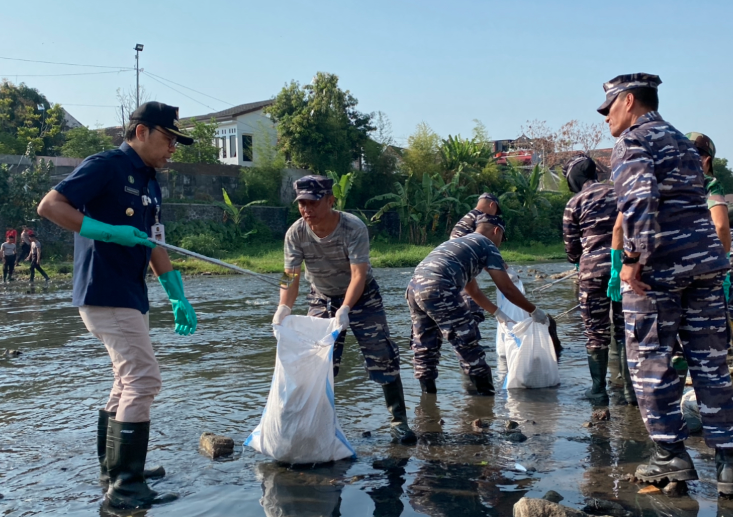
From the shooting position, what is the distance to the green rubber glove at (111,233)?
3371 mm

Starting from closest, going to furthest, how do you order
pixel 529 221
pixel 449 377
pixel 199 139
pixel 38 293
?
pixel 449 377 → pixel 38 293 → pixel 529 221 → pixel 199 139

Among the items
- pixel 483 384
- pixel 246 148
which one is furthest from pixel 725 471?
pixel 246 148

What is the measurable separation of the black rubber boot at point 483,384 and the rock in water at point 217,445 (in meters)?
2.15

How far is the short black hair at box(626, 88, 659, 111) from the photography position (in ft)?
11.6

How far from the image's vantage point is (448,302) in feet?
16.9

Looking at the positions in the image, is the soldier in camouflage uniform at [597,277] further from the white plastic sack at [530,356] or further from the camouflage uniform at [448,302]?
the camouflage uniform at [448,302]

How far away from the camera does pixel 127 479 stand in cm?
347

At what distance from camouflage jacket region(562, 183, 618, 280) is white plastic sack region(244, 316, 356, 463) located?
92.2 inches

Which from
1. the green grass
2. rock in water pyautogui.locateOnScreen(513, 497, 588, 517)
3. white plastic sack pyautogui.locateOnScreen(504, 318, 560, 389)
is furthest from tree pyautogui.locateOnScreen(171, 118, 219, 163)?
rock in water pyautogui.locateOnScreen(513, 497, 588, 517)

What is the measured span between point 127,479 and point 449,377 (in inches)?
137

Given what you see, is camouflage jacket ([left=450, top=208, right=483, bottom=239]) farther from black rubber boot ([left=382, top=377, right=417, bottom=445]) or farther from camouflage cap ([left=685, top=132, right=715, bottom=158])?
black rubber boot ([left=382, top=377, right=417, bottom=445])

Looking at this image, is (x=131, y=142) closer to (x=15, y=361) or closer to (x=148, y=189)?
(x=148, y=189)

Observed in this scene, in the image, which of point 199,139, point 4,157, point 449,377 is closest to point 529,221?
point 199,139

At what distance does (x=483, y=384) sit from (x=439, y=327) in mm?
670
